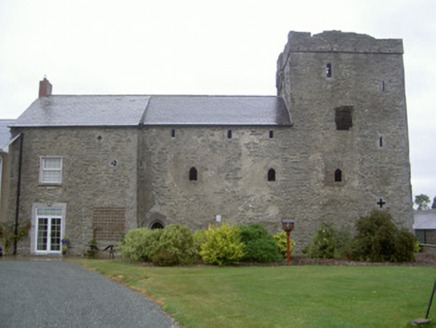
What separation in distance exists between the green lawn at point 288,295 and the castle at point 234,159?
822cm

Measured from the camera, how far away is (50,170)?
77.7 ft

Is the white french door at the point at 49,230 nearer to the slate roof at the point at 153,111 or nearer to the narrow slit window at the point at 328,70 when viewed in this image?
the slate roof at the point at 153,111

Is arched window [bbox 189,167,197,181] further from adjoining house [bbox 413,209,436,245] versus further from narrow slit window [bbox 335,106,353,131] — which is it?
adjoining house [bbox 413,209,436,245]

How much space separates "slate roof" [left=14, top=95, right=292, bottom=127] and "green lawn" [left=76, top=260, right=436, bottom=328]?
1091 cm

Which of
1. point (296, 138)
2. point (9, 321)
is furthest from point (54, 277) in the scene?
point (296, 138)

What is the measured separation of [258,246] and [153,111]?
11.6 metres

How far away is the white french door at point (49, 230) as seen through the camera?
910 inches

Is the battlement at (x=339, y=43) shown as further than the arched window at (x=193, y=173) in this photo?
Yes

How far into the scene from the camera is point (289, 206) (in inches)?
944

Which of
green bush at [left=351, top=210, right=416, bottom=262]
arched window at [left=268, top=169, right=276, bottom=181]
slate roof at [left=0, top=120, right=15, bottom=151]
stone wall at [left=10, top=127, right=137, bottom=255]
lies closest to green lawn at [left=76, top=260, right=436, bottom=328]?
green bush at [left=351, top=210, right=416, bottom=262]

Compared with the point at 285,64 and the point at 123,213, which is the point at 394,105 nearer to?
the point at 285,64

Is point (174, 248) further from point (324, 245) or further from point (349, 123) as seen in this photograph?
point (349, 123)

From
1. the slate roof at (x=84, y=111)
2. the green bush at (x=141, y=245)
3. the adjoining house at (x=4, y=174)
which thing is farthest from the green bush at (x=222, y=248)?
the adjoining house at (x=4, y=174)

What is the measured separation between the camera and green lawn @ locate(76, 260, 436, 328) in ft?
27.0
